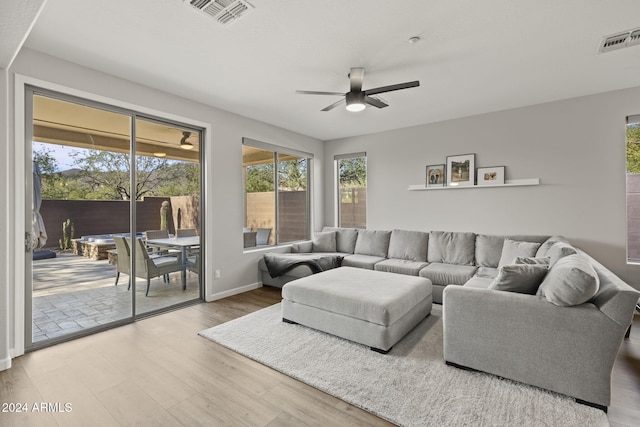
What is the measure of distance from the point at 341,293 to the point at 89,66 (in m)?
3.34

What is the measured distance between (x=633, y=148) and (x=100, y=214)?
6.26 metres

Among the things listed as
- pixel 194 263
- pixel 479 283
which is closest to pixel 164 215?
pixel 194 263

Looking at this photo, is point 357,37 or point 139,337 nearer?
point 357,37

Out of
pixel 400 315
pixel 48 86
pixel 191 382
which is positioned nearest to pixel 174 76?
pixel 48 86

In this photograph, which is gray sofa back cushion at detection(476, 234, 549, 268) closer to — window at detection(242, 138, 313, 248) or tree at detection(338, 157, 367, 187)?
tree at detection(338, 157, 367, 187)

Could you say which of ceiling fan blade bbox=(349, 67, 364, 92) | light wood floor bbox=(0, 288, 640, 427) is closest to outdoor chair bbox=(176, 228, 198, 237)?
light wood floor bbox=(0, 288, 640, 427)

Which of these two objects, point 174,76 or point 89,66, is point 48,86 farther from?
point 174,76

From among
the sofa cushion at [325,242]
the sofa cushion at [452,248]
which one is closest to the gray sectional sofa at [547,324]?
the sofa cushion at [452,248]

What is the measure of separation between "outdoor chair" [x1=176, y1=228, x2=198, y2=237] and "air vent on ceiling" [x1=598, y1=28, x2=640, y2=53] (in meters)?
4.72

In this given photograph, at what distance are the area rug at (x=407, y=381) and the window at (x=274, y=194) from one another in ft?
7.15

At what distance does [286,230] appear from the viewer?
567 cm

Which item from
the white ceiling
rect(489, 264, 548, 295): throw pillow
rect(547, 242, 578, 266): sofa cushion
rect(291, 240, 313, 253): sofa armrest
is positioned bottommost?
rect(291, 240, 313, 253): sofa armrest

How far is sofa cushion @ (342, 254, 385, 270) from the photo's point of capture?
453 centimetres

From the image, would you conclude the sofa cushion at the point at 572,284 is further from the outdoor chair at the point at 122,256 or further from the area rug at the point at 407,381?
the outdoor chair at the point at 122,256
